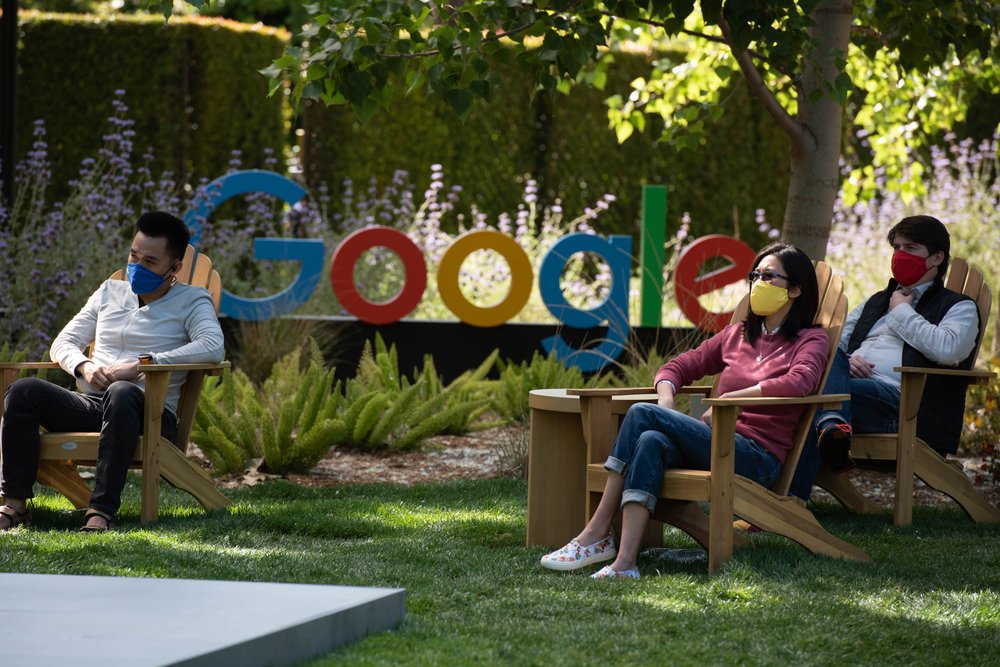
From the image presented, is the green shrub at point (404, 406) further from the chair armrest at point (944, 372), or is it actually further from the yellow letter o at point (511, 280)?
the chair armrest at point (944, 372)

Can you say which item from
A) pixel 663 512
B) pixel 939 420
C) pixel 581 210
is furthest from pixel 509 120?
pixel 663 512

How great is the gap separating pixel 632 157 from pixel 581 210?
78 cm

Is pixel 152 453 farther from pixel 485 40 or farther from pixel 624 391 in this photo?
pixel 485 40

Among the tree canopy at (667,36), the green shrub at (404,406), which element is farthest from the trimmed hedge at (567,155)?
the green shrub at (404,406)

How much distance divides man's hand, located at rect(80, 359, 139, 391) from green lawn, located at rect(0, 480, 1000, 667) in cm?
55

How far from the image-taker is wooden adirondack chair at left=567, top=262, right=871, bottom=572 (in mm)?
4051

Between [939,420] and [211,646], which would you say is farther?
[939,420]

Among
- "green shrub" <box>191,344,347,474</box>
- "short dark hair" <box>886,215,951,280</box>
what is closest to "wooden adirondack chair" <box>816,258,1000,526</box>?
"short dark hair" <box>886,215,951,280</box>

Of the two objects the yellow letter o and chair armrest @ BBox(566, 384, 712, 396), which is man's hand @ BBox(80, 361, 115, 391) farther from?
the yellow letter o

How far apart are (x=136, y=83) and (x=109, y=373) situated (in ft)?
23.3

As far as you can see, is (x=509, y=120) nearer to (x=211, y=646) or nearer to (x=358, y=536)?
(x=358, y=536)

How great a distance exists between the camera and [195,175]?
1177 cm

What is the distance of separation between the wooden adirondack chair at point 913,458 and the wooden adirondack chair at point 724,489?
77 cm

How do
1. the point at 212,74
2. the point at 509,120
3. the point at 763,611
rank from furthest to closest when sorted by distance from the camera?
the point at 509,120
the point at 212,74
the point at 763,611
